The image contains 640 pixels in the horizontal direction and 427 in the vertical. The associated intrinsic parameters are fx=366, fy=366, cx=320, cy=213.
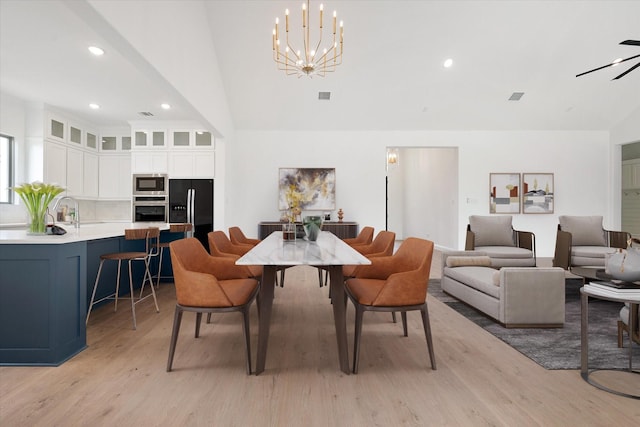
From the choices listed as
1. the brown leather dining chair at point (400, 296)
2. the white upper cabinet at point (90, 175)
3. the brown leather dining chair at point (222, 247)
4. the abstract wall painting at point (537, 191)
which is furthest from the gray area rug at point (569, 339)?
the white upper cabinet at point (90, 175)

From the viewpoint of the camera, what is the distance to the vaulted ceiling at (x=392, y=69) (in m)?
4.72

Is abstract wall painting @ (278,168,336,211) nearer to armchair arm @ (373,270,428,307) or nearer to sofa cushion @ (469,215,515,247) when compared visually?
sofa cushion @ (469,215,515,247)

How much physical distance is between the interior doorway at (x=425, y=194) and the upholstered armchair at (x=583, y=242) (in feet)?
8.80

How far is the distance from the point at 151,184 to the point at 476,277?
6.25 metres

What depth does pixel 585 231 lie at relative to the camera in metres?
5.66

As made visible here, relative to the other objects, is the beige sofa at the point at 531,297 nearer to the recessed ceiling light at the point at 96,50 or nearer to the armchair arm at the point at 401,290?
the armchair arm at the point at 401,290

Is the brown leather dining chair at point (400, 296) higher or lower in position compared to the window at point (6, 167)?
lower

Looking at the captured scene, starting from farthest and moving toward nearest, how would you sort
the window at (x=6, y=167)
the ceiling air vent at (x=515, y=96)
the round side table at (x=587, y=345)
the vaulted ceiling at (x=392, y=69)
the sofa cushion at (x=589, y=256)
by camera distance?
the ceiling air vent at (x=515, y=96)
the window at (x=6, y=167)
the sofa cushion at (x=589, y=256)
the vaulted ceiling at (x=392, y=69)
the round side table at (x=587, y=345)

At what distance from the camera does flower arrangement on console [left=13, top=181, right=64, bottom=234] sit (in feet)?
8.91

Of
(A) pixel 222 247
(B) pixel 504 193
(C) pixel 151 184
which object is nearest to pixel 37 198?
(A) pixel 222 247

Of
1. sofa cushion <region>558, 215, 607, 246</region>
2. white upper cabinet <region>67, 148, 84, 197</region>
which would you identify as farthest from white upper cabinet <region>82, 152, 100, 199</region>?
sofa cushion <region>558, 215, 607, 246</region>

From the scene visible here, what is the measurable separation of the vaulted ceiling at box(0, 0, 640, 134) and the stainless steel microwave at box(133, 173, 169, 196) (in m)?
1.19

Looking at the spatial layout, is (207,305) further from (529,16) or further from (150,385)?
(529,16)

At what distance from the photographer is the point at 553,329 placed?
3230 mm
